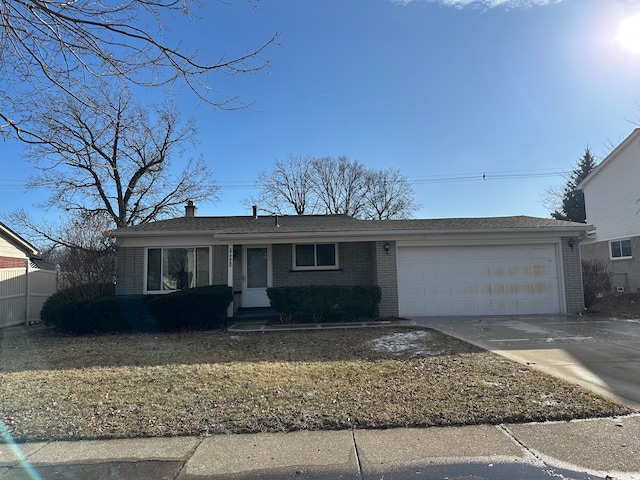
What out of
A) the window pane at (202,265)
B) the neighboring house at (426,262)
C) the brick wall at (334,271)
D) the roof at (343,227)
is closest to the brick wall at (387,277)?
the neighboring house at (426,262)

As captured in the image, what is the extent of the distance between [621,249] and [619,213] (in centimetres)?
181

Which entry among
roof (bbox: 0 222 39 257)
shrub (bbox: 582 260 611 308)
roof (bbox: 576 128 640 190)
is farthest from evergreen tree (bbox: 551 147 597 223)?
roof (bbox: 0 222 39 257)

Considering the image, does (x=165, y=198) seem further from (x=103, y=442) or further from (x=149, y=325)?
(x=103, y=442)

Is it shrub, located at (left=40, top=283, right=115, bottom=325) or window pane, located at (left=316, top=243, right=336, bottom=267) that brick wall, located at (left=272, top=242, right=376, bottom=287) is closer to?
window pane, located at (left=316, top=243, right=336, bottom=267)

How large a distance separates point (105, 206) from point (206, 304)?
1729 cm

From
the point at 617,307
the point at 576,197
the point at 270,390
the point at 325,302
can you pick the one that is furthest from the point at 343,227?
the point at 576,197

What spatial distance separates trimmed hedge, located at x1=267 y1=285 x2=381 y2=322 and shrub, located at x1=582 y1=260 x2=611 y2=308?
7.19 meters

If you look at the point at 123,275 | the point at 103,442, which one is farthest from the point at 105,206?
the point at 103,442

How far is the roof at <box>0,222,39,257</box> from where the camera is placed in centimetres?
2162

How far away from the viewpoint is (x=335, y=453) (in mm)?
3561

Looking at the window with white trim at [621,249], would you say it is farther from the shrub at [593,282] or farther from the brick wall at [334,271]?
the brick wall at [334,271]

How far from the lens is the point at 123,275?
12.3 metres

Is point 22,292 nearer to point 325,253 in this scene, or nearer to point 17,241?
point 325,253

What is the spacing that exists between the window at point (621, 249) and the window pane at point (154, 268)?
20507mm
